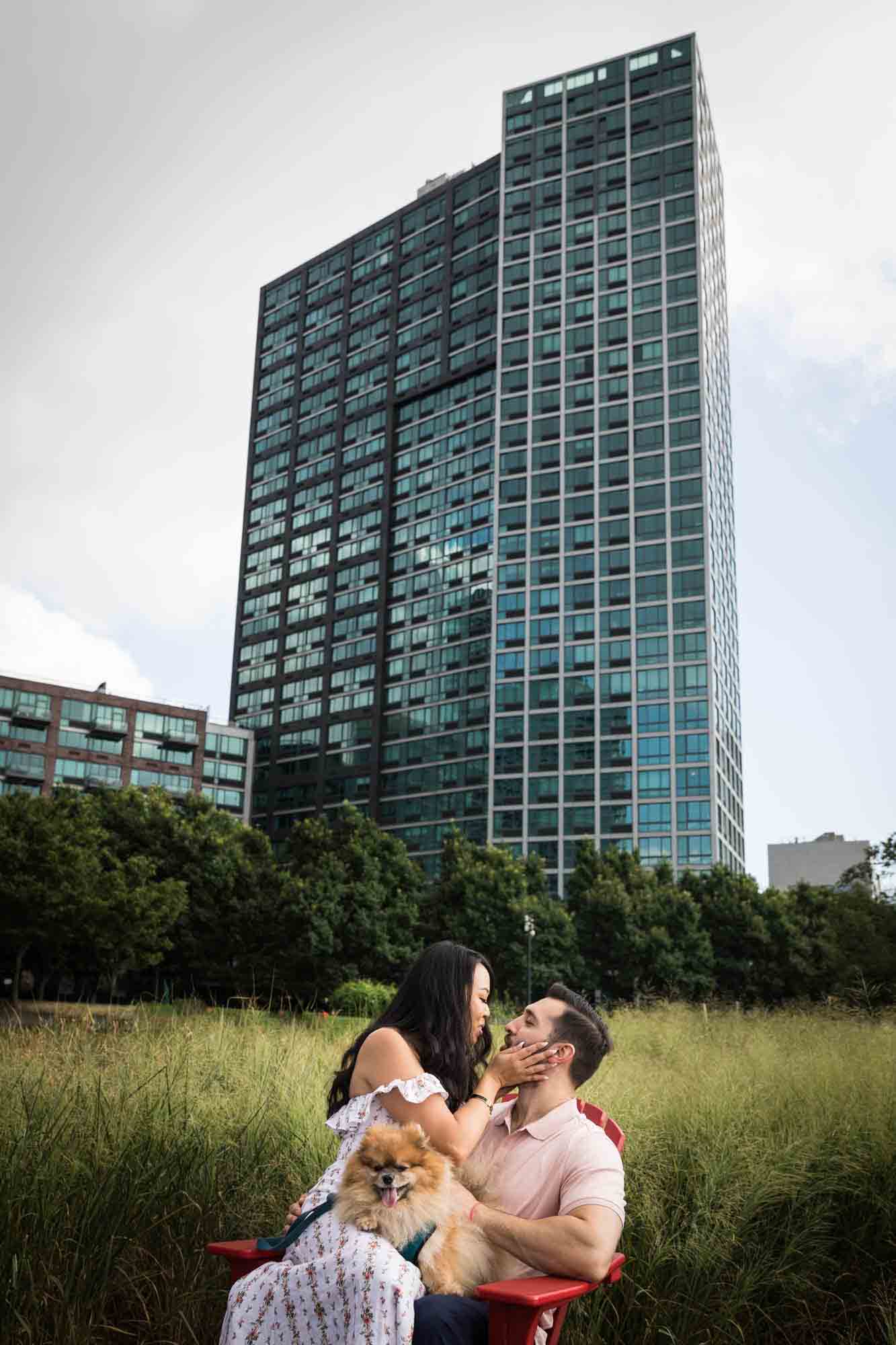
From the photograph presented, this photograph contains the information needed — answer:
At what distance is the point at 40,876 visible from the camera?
3878 cm

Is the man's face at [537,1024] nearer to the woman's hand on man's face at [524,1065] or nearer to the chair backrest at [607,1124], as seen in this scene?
the woman's hand on man's face at [524,1065]

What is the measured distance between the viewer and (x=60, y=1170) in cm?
529

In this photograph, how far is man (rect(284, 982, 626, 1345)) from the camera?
3.29 meters

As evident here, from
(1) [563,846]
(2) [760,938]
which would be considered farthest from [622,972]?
(1) [563,846]

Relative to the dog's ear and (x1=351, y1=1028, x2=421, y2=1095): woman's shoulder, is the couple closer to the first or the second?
(x1=351, y1=1028, x2=421, y2=1095): woman's shoulder

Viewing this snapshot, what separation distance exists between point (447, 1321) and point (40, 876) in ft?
127

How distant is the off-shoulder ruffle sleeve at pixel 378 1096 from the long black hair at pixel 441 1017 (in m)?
0.17

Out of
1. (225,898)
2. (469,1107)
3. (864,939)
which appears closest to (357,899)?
(225,898)

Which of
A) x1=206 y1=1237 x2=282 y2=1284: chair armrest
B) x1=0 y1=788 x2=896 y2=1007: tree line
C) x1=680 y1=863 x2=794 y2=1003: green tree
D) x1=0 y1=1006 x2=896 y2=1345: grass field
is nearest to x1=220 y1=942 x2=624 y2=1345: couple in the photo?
x1=206 y1=1237 x2=282 y2=1284: chair armrest

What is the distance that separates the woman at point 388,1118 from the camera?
309 cm

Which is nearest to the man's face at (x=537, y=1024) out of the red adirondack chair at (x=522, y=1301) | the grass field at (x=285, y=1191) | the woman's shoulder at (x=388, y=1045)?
the woman's shoulder at (x=388, y=1045)

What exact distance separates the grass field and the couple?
1.46 m

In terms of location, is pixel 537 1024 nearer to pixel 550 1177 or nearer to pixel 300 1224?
pixel 550 1177

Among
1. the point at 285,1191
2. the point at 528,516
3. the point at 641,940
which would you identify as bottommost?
the point at 285,1191
